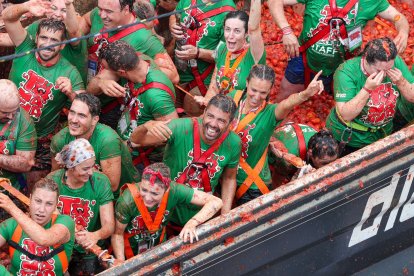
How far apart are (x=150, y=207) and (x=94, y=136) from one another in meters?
0.75

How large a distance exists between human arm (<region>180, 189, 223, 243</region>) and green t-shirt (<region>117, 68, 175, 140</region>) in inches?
33.4

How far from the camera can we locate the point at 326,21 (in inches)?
341

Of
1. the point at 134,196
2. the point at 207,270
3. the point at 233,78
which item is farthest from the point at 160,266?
the point at 233,78

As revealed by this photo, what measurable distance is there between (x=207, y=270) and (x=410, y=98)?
7.14ft

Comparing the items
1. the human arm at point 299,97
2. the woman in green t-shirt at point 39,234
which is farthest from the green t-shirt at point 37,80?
the human arm at point 299,97

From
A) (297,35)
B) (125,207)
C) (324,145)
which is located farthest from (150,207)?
(297,35)

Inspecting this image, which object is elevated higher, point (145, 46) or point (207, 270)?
point (145, 46)

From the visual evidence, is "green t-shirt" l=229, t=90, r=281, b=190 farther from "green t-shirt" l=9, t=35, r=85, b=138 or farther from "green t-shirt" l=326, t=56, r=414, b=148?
"green t-shirt" l=9, t=35, r=85, b=138

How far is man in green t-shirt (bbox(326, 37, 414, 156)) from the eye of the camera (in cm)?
787

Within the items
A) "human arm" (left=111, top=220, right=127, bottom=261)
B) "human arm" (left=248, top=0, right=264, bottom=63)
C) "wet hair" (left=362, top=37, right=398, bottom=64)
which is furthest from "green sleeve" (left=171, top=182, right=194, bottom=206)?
"wet hair" (left=362, top=37, right=398, bottom=64)

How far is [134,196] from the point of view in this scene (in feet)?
23.6

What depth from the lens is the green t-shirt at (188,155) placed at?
753 centimetres

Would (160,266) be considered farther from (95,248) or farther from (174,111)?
(174,111)

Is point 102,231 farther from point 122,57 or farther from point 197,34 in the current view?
point 197,34
